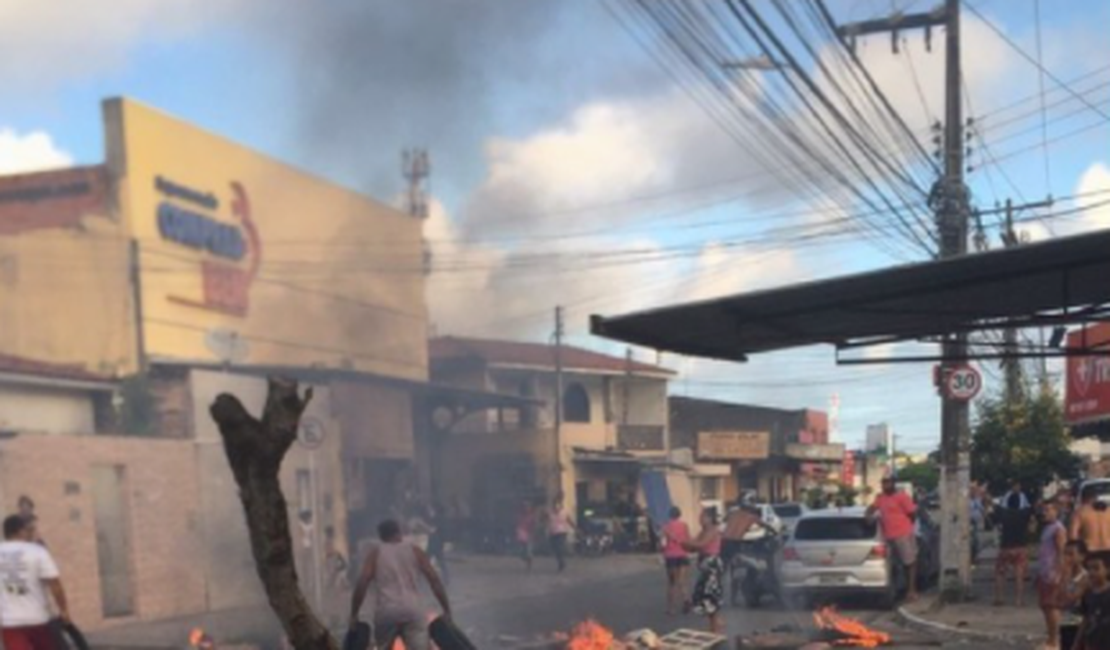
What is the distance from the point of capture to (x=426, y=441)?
92.6 ft

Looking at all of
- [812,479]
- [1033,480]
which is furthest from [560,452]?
[812,479]

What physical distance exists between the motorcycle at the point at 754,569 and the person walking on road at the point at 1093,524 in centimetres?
494

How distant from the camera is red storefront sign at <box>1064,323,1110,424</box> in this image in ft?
66.7

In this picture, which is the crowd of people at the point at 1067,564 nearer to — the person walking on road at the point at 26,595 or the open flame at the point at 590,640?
the open flame at the point at 590,640

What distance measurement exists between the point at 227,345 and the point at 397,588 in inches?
586

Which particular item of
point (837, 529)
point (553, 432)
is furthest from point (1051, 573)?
point (553, 432)

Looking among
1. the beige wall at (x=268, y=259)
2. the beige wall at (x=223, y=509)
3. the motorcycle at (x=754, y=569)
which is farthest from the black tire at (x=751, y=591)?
the beige wall at (x=268, y=259)

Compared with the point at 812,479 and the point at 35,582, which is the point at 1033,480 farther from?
the point at 812,479

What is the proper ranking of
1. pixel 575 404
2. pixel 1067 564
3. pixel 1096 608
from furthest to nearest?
1. pixel 575 404
2. pixel 1067 564
3. pixel 1096 608

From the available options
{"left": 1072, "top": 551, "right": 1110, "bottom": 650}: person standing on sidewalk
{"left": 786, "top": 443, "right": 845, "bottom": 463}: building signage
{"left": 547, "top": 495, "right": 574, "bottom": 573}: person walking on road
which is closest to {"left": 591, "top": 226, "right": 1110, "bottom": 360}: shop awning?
{"left": 1072, "top": 551, "right": 1110, "bottom": 650}: person standing on sidewalk

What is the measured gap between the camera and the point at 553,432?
33.4 m

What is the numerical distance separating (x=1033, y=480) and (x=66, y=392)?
18.8 m

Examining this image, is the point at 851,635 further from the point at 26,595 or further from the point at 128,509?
the point at 128,509

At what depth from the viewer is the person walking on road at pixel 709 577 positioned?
43.2 feet
